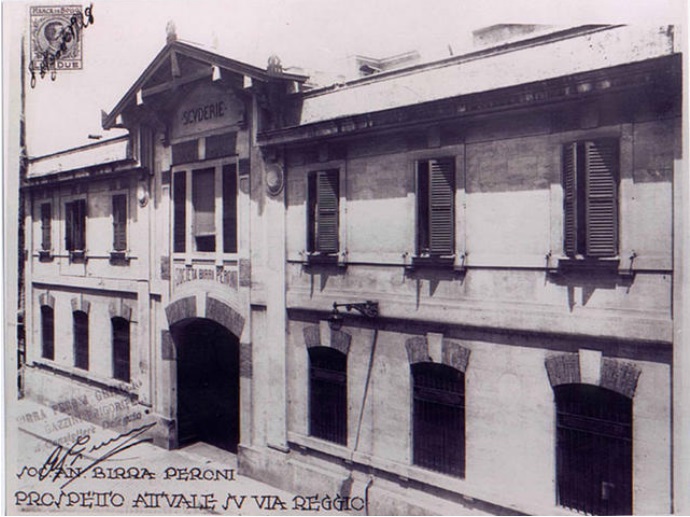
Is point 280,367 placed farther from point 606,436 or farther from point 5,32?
point 5,32

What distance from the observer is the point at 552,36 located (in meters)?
9.13

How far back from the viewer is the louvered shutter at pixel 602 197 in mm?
8156

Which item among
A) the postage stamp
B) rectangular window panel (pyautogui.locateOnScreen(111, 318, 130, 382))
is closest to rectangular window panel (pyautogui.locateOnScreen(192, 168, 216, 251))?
the postage stamp

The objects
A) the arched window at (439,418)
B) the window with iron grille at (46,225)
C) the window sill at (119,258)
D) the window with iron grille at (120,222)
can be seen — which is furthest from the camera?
the window with iron grille at (46,225)

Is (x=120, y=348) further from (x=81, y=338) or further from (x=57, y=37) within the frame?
(x=57, y=37)

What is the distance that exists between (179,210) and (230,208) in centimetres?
193

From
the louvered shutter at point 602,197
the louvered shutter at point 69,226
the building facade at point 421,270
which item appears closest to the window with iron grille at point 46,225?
the louvered shutter at point 69,226

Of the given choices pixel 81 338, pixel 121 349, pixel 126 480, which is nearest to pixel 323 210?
pixel 126 480

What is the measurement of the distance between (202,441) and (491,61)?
1151cm

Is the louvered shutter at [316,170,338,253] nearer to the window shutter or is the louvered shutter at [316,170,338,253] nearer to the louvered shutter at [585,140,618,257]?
the window shutter

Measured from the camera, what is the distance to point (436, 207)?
10008mm

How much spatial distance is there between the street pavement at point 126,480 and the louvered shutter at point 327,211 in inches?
182

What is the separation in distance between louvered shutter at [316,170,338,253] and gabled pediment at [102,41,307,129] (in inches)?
86.3
